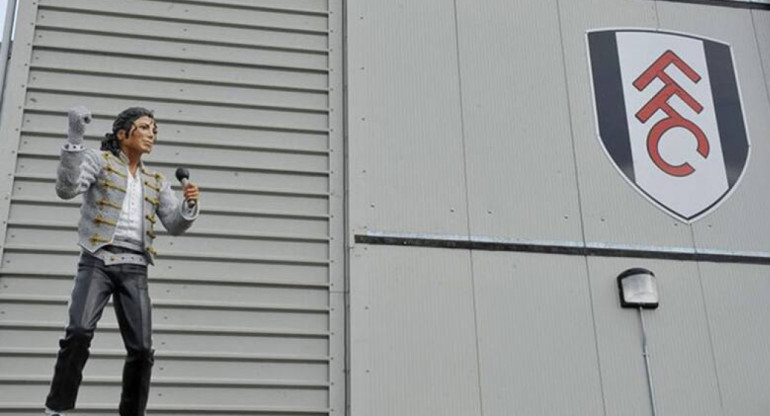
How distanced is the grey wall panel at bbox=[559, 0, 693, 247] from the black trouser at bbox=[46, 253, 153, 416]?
3.51 metres

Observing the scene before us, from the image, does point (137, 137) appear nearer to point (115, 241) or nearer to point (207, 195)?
point (115, 241)

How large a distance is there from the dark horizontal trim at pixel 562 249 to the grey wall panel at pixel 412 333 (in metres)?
0.06

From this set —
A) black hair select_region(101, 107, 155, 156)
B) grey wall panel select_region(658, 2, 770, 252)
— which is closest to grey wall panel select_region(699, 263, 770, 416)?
grey wall panel select_region(658, 2, 770, 252)

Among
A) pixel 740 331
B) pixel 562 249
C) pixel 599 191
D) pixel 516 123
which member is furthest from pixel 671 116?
pixel 740 331

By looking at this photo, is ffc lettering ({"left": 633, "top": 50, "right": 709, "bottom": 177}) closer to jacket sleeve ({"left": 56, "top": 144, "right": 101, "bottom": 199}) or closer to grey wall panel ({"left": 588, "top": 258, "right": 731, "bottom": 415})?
grey wall panel ({"left": 588, "top": 258, "right": 731, "bottom": 415})

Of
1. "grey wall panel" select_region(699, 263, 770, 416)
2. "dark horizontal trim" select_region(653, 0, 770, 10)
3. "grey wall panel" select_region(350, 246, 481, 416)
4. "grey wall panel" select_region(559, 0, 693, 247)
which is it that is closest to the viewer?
"grey wall panel" select_region(350, 246, 481, 416)

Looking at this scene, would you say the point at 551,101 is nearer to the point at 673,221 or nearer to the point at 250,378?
the point at 673,221

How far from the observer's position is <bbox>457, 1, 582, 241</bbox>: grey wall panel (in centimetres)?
623

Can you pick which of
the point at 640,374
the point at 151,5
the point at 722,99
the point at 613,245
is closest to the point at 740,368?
the point at 640,374

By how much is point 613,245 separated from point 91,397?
368 centimetres

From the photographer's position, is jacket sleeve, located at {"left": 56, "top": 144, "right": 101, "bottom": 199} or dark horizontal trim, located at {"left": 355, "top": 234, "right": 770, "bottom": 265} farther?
dark horizontal trim, located at {"left": 355, "top": 234, "right": 770, "bottom": 265}

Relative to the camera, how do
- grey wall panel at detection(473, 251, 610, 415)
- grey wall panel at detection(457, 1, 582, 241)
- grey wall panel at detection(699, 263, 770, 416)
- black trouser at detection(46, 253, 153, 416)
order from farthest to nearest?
grey wall panel at detection(457, 1, 582, 241) < grey wall panel at detection(699, 263, 770, 416) < grey wall panel at detection(473, 251, 610, 415) < black trouser at detection(46, 253, 153, 416)

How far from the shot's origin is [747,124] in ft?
23.0

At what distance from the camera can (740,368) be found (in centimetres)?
612
